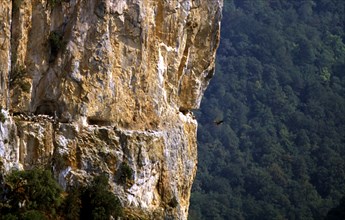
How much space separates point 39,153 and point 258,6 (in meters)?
93.1

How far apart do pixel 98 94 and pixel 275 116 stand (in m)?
71.4

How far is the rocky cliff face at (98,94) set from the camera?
1430 inches

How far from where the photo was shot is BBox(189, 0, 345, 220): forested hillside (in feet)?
303

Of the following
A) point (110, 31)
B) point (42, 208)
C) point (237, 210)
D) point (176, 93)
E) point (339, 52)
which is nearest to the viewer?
point (42, 208)

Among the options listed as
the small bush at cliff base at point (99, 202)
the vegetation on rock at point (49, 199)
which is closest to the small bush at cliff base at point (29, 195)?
the vegetation on rock at point (49, 199)

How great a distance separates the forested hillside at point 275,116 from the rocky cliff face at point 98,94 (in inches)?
1901

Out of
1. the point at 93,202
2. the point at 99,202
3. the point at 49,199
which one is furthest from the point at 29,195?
the point at 99,202

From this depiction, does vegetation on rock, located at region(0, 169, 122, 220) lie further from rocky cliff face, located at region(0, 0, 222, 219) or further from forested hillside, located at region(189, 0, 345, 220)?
forested hillside, located at region(189, 0, 345, 220)

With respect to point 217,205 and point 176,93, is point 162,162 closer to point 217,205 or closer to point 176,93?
point 176,93

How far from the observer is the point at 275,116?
10831 centimetres

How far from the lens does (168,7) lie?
40.0 meters

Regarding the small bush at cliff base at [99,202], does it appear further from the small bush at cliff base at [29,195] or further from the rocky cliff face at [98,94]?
the small bush at cliff base at [29,195]

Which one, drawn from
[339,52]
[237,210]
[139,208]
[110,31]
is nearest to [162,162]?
[139,208]

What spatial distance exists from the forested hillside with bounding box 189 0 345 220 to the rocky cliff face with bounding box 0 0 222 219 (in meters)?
48.3
